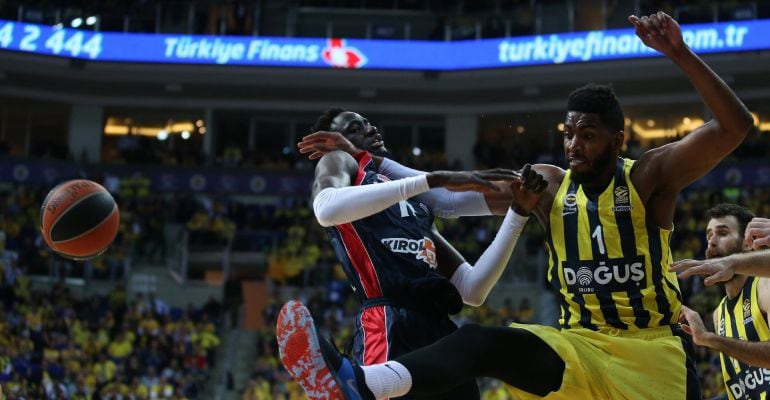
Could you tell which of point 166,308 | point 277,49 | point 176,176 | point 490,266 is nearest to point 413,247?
point 490,266

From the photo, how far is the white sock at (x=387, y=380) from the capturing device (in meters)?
4.12

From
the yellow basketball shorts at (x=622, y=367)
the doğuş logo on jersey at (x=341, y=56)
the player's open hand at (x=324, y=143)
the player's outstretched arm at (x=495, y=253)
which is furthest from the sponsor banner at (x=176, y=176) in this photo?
the yellow basketball shorts at (x=622, y=367)

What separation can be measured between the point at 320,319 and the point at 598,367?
1606cm

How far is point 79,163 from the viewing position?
27.2 meters

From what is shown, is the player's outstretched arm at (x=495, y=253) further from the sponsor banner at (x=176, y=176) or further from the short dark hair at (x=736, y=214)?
the sponsor banner at (x=176, y=176)

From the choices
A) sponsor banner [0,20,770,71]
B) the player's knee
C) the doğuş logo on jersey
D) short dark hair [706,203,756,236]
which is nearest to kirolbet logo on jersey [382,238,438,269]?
the player's knee

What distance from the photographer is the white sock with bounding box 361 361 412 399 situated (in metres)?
4.12

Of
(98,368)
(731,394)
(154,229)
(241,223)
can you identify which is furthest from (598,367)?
(241,223)

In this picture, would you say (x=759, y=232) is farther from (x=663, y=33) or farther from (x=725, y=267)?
(x=663, y=33)

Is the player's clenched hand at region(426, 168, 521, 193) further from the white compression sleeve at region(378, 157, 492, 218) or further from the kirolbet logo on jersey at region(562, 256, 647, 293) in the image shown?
the white compression sleeve at region(378, 157, 492, 218)

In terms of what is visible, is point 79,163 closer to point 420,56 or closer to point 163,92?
point 163,92

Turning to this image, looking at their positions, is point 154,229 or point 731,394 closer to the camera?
point 731,394

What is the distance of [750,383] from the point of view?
5.90 metres

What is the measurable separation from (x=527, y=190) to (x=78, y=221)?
15.5 feet
